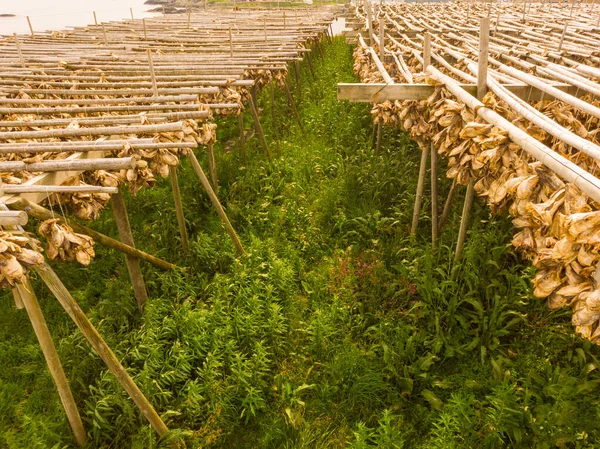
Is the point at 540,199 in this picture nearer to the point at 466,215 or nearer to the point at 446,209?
the point at 466,215

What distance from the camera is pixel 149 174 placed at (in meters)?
3.61

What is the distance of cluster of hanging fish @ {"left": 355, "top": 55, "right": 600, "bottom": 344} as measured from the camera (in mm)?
1953

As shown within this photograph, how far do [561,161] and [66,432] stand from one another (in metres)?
4.76

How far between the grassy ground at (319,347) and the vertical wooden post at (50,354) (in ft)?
0.52

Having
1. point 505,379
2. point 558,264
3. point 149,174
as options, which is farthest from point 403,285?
point 149,174

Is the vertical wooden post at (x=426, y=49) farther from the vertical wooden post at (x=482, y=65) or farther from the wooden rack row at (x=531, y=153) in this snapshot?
the vertical wooden post at (x=482, y=65)

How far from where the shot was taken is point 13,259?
7.12ft

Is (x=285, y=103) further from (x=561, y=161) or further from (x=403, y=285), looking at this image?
(x=561, y=161)

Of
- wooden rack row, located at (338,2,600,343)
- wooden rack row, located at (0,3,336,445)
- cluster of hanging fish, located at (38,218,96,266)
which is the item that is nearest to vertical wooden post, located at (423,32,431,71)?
wooden rack row, located at (338,2,600,343)

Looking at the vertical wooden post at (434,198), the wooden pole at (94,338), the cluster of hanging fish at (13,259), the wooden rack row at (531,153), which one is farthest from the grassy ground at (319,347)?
the cluster of hanging fish at (13,259)

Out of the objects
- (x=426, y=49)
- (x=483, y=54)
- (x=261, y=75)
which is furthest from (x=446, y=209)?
(x=261, y=75)

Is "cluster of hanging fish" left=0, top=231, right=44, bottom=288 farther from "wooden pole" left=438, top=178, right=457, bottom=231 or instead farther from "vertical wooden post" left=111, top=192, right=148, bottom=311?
"wooden pole" left=438, top=178, right=457, bottom=231

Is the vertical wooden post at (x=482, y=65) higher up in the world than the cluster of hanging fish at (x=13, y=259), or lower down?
higher up

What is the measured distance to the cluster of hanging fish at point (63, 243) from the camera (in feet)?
8.57
